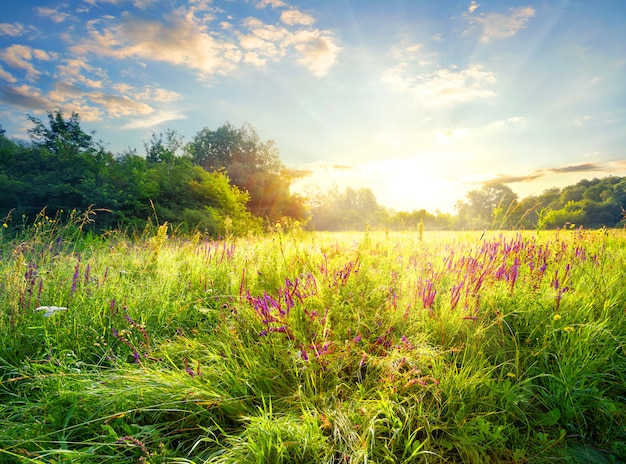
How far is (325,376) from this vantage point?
2.29 metres

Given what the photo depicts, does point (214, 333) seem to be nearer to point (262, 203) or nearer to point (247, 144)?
point (262, 203)

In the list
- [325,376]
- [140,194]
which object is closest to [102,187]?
[140,194]

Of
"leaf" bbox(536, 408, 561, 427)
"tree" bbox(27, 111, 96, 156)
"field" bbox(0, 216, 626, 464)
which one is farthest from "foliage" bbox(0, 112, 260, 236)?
"leaf" bbox(536, 408, 561, 427)

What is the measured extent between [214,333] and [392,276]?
6.38 ft

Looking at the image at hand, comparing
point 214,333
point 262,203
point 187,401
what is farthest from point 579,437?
point 262,203

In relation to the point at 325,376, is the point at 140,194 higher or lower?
higher

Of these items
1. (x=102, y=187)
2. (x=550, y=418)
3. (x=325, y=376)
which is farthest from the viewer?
(x=102, y=187)

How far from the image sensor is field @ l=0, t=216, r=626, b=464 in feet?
6.13

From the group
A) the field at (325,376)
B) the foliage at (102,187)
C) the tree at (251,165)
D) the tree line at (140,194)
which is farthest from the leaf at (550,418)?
the tree at (251,165)

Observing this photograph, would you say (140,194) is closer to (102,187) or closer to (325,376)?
(102,187)

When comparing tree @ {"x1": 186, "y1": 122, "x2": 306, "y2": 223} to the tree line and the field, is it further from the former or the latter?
the field

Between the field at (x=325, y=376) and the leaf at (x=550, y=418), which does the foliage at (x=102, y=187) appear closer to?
the field at (x=325, y=376)

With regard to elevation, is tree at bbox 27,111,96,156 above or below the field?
above

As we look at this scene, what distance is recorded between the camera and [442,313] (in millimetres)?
2756
